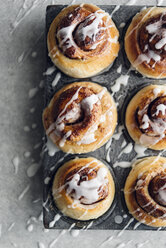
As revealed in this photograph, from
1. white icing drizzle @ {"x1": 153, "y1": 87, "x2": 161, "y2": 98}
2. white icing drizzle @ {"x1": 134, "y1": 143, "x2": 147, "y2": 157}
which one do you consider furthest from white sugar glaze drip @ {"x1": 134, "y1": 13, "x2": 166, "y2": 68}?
white icing drizzle @ {"x1": 134, "y1": 143, "x2": 147, "y2": 157}

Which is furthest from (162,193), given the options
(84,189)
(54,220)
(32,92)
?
(32,92)

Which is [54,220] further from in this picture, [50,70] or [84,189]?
[50,70]

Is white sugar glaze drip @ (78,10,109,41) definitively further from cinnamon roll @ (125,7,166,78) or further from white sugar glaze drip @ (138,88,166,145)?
white sugar glaze drip @ (138,88,166,145)

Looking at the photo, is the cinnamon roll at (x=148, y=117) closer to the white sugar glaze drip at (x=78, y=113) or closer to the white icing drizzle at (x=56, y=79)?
the white sugar glaze drip at (x=78, y=113)

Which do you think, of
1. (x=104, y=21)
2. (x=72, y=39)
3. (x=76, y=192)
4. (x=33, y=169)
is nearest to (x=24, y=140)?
(x=33, y=169)

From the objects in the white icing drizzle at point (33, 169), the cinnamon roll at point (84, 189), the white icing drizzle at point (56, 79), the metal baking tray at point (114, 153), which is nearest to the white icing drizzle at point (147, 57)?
the metal baking tray at point (114, 153)

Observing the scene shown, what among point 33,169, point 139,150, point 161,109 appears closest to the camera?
point 161,109

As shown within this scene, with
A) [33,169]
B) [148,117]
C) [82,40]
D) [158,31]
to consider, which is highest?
[82,40]
